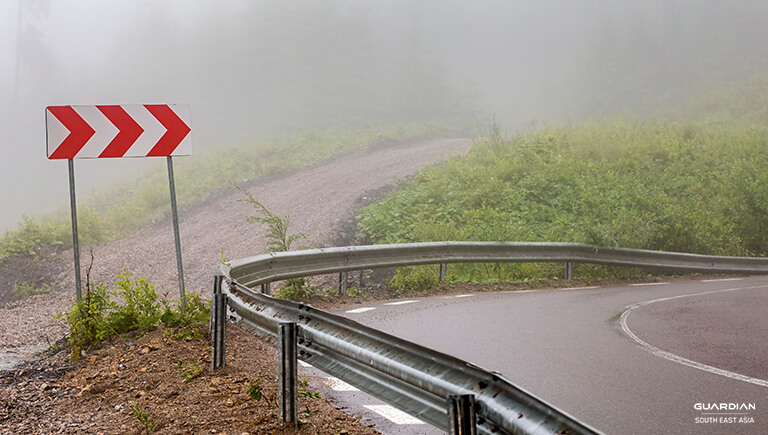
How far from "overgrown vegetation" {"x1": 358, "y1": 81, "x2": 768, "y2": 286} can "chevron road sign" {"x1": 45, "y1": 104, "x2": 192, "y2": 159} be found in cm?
571

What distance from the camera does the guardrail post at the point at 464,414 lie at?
2.98 metres

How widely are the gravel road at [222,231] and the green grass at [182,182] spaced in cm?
88

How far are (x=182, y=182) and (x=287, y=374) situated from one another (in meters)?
23.3

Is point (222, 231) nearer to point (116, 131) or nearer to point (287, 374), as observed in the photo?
point (116, 131)

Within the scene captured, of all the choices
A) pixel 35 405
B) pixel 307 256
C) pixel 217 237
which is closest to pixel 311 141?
pixel 217 237

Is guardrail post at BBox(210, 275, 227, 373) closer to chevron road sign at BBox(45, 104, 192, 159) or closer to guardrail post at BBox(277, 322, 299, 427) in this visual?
guardrail post at BBox(277, 322, 299, 427)

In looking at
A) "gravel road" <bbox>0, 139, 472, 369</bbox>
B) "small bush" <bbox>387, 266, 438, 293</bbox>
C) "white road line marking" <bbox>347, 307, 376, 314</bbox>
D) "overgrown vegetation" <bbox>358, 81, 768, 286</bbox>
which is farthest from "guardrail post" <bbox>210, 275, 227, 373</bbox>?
"overgrown vegetation" <bbox>358, 81, 768, 286</bbox>

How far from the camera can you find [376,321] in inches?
382

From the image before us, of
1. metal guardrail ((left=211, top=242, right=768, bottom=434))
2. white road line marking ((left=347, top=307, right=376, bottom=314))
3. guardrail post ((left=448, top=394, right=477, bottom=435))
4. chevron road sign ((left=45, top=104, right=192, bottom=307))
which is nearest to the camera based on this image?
metal guardrail ((left=211, top=242, right=768, bottom=434))

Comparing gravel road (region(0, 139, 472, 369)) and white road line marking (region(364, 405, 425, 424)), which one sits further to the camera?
gravel road (region(0, 139, 472, 369))

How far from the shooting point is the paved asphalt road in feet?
17.6

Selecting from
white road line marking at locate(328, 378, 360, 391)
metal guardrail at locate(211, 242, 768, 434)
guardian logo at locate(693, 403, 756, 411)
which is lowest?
white road line marking at locate(328, 378, 360, 391)

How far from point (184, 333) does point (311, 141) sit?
26.2 meters

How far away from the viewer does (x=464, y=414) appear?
298 centimetres
